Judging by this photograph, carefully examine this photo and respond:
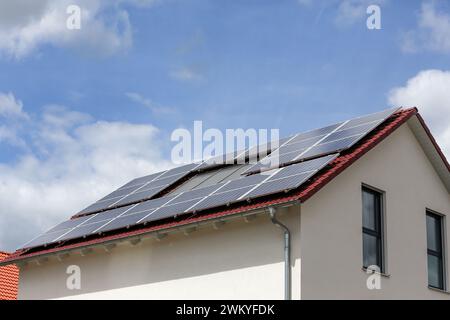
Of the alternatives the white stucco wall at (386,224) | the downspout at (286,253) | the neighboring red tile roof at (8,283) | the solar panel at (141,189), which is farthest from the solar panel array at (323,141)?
the neighboring red tile roof at (8,283)

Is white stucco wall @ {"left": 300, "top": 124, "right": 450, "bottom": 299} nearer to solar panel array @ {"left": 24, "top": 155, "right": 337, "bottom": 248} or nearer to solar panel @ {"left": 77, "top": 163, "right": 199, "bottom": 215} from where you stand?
solar panel array @ {"left": 24, "top": 155, "right": 337, "bottom": 248}

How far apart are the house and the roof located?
3 centimetres

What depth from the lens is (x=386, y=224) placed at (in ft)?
58.8

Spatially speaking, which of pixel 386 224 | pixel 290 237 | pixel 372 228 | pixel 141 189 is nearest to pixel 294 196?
pixel 290 237

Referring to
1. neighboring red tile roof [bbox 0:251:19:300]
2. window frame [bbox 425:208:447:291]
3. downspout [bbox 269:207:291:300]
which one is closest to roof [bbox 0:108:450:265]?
downspout [bbox 269:207:291:300]

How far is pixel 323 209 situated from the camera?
16.2m

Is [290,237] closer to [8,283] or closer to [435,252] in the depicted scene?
[435,252]

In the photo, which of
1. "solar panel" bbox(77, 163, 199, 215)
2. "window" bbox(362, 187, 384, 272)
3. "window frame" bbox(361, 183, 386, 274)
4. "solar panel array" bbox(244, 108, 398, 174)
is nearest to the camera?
"window" bbox(362, 187, 384, 272)

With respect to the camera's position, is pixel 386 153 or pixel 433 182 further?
pixel 433 182

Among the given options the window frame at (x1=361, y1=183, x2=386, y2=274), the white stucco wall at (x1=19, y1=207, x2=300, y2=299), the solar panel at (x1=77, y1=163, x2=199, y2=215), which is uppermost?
the solar panel at (x1=77, y1=163, x2=199, y2=215)

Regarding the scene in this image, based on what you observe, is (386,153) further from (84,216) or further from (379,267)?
(84,216)

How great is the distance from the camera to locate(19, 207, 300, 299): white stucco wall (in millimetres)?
15875

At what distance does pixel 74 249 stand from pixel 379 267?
7.46m
